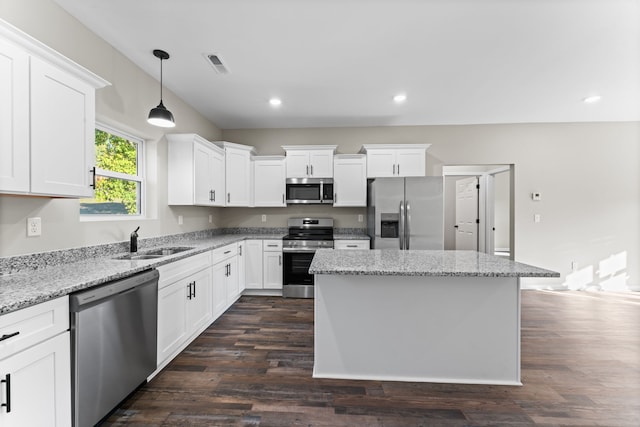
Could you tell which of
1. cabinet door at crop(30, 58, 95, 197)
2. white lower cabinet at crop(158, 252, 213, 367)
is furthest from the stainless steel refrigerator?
cabinet door at crop(30, 58, 95, 197)

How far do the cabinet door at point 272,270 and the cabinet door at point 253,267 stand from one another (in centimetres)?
9

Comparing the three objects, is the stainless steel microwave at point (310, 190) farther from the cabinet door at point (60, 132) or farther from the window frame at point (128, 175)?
the cabinet door at point (60, 132)

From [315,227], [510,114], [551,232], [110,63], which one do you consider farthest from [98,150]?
[551,232]

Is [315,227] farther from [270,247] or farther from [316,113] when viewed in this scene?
[316,113]

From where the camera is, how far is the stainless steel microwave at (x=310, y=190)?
450 cm

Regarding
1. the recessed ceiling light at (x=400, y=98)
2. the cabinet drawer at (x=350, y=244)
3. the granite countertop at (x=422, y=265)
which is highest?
the recessed ceiling light at (x=400, y=98)

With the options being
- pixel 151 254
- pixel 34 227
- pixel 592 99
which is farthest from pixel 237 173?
pixel 592 99

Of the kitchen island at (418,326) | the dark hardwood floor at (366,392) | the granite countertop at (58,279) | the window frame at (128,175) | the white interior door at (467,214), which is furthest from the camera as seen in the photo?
the white interior door at (467,214)

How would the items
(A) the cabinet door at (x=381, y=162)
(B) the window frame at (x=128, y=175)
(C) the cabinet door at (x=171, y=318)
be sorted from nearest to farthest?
(C) the cabinet door at (x=171, y=318) → (B) the window frame at (x=128, y=175) → (A) the cabinet door at (x=381, y=162)

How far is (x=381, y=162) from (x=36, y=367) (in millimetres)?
4127

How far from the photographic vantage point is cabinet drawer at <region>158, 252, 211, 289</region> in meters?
2.26

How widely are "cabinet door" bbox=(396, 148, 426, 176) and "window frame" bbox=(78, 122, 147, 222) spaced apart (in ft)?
11.2

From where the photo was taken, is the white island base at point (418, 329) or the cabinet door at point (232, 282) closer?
the white island base at point (418, 329)

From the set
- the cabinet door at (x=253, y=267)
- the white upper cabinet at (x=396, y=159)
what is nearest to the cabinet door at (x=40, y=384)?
the cabinet door at (x=253, y=267)
